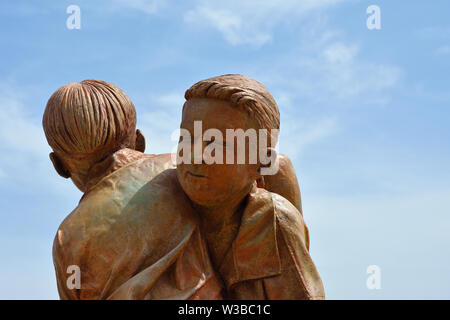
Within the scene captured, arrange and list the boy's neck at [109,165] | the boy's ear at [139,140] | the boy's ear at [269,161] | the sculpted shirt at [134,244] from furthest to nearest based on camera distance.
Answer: the boy's ear at [139,140], the boy's neck at [109,165], the boy's ear at [269,161], the sculpted shirt at [134,244]

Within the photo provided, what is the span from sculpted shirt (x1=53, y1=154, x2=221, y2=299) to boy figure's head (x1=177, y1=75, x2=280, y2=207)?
0.19 m

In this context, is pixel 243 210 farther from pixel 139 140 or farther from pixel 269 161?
pixel 139 140

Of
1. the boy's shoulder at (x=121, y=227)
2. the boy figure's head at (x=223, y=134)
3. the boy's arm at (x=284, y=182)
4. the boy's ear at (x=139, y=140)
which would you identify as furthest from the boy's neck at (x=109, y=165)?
the boy's arm at (x=284, y=182)

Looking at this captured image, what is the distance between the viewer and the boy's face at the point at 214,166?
4.13 metres

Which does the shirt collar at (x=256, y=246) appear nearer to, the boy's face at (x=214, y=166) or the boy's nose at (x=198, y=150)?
the boy's face at (x=214, y=166)

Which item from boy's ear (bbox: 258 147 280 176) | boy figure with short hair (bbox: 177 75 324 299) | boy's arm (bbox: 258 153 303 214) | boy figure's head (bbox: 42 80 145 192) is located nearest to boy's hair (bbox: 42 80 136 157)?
boy figure's head (bbox: 42 80 145 192)

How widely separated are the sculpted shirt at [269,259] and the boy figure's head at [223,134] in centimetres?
22

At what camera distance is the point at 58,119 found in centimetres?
439

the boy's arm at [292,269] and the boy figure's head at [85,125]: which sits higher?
the boy figure's head at [85,125]

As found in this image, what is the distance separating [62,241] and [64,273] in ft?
0.56

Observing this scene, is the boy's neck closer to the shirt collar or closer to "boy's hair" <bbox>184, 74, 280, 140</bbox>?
"boy's hair" <bbox>184, 74, 280, 140</bbox>

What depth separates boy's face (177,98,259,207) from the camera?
4.13 meters

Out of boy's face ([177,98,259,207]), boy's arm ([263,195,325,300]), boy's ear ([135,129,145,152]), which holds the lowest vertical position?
boy's arm ([263,195,325,300])
